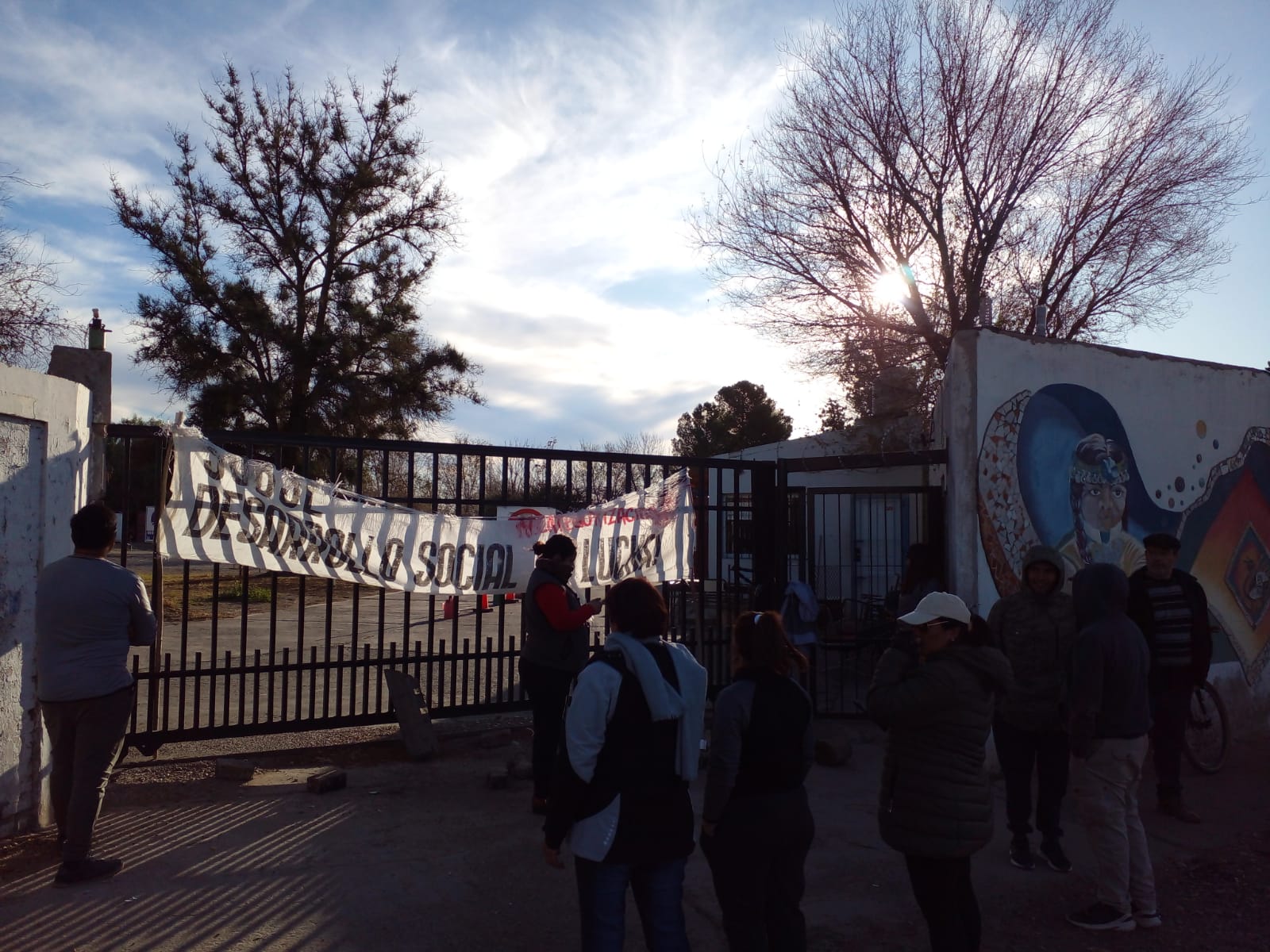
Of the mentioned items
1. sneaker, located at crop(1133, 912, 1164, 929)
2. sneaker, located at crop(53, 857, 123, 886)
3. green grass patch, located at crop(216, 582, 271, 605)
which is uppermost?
green grass patch, located at crop(216, 582, 271, 605)

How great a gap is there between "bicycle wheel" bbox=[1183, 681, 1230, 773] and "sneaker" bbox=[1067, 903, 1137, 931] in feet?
11.9

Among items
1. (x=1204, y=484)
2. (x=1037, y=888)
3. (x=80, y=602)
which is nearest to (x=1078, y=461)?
(x=1204, y=484)

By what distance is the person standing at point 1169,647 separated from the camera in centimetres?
629

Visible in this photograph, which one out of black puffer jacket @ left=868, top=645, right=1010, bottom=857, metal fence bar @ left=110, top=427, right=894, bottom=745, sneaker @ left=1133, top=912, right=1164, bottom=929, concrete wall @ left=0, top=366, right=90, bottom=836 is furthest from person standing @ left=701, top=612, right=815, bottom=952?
concrete wall @ left=0, top=366, right=90, bottom=836

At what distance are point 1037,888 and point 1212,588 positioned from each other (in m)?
5.32

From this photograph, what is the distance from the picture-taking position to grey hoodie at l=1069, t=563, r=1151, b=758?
181 inches

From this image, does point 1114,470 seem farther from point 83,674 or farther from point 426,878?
point 83,674

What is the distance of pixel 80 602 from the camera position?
4.61 m

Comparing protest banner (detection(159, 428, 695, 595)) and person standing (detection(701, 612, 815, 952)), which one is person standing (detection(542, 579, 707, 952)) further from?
protest banner (detection(159, 428, 695, 595))

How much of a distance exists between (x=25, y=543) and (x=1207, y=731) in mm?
8716

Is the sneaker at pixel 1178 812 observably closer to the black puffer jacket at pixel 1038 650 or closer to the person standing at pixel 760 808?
the black puffer jacket at pixel 1038 650

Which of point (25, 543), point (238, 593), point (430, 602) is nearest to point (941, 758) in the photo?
point (430, 602)

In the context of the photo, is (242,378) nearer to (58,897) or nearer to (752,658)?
(58,897)

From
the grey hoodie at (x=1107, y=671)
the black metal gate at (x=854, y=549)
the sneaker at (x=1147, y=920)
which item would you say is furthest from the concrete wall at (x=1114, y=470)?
the sneaker at (x=1147, y=920)
